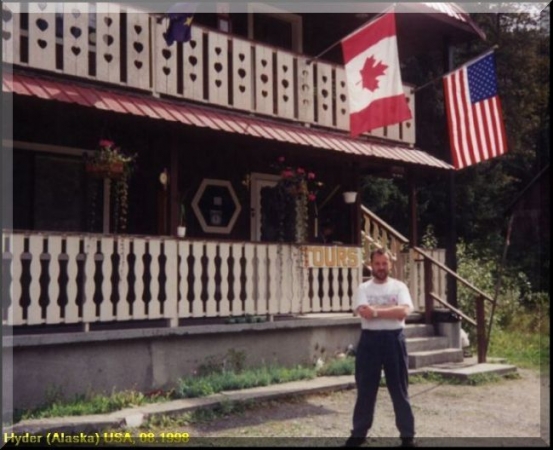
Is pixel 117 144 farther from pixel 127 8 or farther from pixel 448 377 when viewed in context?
pixel 448 377

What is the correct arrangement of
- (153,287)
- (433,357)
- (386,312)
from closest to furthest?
(386,312)
(153,287)
(433,357)

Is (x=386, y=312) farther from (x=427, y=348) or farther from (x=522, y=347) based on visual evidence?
(x=522, y=347)

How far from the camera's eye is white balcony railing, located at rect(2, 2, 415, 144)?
361 inches

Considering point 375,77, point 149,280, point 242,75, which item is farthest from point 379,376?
point 242,75

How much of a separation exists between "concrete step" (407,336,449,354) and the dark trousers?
502cm

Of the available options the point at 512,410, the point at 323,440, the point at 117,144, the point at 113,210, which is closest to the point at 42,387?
the point at 323,440

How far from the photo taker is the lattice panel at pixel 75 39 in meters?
9.46

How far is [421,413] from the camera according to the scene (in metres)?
9.12

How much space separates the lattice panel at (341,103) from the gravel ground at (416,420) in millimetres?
4868

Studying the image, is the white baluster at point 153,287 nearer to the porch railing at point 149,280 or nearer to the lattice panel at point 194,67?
the porch railing at point 149,280

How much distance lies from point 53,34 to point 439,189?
61.7 feet

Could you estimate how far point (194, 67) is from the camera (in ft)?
36.1

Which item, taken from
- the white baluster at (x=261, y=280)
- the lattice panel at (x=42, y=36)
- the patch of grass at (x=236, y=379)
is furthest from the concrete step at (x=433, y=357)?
the lattice panel at (x=42, y=36)

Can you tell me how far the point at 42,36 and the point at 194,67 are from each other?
248cm
